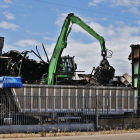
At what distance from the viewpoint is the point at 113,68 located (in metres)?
29.8

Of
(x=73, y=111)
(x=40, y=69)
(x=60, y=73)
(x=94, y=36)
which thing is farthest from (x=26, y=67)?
(x=73, y=111)

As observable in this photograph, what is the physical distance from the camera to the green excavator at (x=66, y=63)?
29516 mm

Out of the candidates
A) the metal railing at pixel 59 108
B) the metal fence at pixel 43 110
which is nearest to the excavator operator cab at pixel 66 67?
the metal railing at pixel 59 108

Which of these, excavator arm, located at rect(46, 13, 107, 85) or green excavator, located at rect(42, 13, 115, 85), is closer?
green excavator, located at rect(42, 13, 115, 85)

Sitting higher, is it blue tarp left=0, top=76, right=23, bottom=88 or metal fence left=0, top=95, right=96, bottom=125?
blue tarp left=0, top=76, right=23, bottom=88

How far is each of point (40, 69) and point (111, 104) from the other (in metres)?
18.7

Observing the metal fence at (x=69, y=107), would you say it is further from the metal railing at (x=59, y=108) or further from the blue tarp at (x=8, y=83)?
the blue tarp at (x=8, y=83)

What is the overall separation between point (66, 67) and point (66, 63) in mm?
433

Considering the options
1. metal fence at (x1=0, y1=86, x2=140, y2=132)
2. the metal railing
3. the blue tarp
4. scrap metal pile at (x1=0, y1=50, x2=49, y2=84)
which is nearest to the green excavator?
scrap metal pile at (x1=0, y1=50, x2=49, y2=84)

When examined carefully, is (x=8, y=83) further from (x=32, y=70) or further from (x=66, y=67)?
(x=32, y=70)

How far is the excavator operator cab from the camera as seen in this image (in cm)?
3328

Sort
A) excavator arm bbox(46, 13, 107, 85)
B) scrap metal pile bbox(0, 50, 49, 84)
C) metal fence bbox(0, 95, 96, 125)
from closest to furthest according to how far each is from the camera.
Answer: metal fence bbox(0, 95, 96, 125) < excavator arm bbox(46, 13, 107, 85) < scrap metal pile bbox(0, 50, 49, 84)

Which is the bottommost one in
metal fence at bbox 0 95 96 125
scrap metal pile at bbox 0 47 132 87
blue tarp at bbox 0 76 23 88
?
metal fence at bbox 0 95 96 125

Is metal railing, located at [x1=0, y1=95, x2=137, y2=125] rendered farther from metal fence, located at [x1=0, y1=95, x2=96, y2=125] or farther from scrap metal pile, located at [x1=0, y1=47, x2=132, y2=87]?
scrap metal pile, located at [x1=0, y1=47, x2=132, y2=87]
